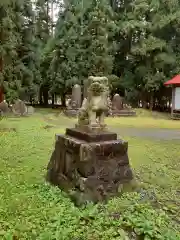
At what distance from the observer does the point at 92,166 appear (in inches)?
188

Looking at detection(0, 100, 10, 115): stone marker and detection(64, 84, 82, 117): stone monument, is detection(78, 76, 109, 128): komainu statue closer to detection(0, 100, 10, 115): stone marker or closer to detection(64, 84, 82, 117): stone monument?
detection(0, 100, 10, 115): stone marker

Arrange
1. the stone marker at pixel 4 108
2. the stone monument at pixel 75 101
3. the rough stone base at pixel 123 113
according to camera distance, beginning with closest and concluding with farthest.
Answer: the stone marker at pixel 4 108 → the stone monument at pixel 75 101 → the rough stone base at pixel 123 113

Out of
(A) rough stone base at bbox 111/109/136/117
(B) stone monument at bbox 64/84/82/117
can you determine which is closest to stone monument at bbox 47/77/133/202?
(B) stone monument at bbox 64/84/82/117

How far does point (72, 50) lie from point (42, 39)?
8134 mm

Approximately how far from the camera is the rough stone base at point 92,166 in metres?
4.70

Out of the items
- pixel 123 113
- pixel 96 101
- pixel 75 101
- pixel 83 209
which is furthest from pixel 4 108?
pixel 83 209

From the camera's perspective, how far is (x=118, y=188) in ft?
16.4

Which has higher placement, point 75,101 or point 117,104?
point 75,101

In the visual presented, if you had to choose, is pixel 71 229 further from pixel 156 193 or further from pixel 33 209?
pixel 156 193

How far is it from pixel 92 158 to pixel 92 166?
0.14 m

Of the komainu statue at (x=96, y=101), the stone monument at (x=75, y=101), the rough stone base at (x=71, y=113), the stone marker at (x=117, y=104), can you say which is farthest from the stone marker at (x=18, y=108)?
the komainu statue at (x=96, y=101)

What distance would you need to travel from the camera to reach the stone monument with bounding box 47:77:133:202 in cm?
471

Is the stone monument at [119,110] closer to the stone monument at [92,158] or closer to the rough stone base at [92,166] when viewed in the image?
the stone monument at [92,158]

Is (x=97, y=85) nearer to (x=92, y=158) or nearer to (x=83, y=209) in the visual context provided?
(x=92, y=158)
